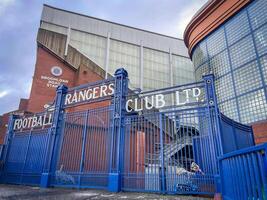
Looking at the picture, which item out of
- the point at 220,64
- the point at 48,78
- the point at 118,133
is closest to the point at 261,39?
the point at 220,64

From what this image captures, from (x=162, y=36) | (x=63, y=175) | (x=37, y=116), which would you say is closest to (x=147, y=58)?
(x=162, y=36)

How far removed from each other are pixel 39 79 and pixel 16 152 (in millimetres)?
9525

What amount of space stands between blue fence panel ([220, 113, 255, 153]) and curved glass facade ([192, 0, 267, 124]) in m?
5.24

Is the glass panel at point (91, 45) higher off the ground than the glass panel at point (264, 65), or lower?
higher

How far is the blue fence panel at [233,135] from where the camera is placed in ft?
22.4

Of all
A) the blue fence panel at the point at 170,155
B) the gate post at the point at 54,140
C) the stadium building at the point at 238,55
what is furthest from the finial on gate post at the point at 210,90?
the stadium building at the point at 238,55

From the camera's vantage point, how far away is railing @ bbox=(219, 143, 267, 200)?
259 cm

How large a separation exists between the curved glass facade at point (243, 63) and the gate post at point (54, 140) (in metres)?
11.2

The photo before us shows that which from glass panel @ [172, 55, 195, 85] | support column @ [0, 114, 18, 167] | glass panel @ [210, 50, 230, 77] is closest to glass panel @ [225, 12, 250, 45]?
glass panel @ [210, 50, 230, 77]

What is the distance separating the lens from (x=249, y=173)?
9.72ft

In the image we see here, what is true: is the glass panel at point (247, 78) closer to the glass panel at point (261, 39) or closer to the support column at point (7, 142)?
the glass panel at point (261, 39)

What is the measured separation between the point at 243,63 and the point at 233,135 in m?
8.87

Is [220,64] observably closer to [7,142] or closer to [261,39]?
[261,39]

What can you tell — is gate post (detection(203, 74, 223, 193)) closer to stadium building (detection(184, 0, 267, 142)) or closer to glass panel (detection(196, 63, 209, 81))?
stadium building (detection(184, 0, 267, 142))
